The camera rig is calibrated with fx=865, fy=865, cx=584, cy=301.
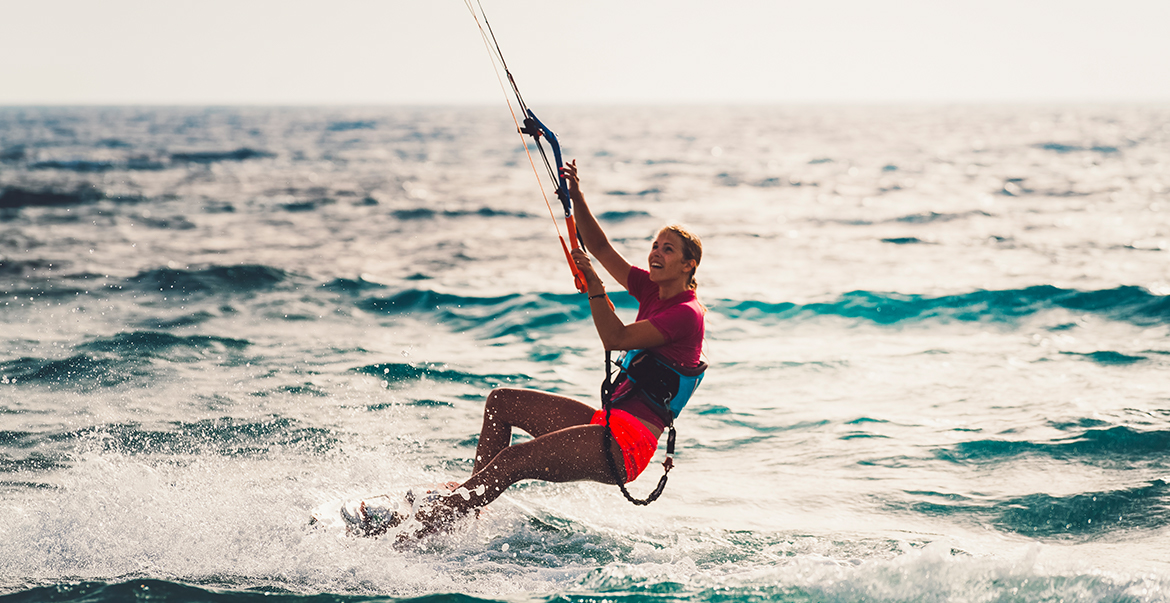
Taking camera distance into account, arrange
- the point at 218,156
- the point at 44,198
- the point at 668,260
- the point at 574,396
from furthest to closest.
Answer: the point at 218,156 → the point at 44,198 → the point at 574,396 → the point at 668,260

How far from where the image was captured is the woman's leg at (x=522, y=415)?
533 cm

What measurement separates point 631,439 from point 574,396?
4257 mm

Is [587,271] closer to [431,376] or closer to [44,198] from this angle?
[431,376]

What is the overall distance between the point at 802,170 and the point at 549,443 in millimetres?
41258

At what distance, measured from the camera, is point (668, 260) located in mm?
4891

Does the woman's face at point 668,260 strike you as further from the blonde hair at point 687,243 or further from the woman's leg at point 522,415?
the woman's leg at point 522,415

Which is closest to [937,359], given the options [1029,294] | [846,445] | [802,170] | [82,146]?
[846,445]

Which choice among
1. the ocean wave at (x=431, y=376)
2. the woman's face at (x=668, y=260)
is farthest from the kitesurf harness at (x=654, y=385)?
the ocean wave at (x=431, y=376)

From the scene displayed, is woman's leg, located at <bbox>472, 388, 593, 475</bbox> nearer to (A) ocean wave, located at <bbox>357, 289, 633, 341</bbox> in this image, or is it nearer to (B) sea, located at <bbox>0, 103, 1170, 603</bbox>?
(B) sea, located at <bbox>0, 103, 1170, 603</bbox>

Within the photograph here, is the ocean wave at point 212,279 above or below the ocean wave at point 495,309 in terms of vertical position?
Result: above

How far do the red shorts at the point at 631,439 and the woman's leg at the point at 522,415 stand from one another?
0.37 metres

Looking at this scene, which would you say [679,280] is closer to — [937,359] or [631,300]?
[937,359]

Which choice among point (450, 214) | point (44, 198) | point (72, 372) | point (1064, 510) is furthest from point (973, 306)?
point (44, 198)

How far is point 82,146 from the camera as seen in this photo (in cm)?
5803
